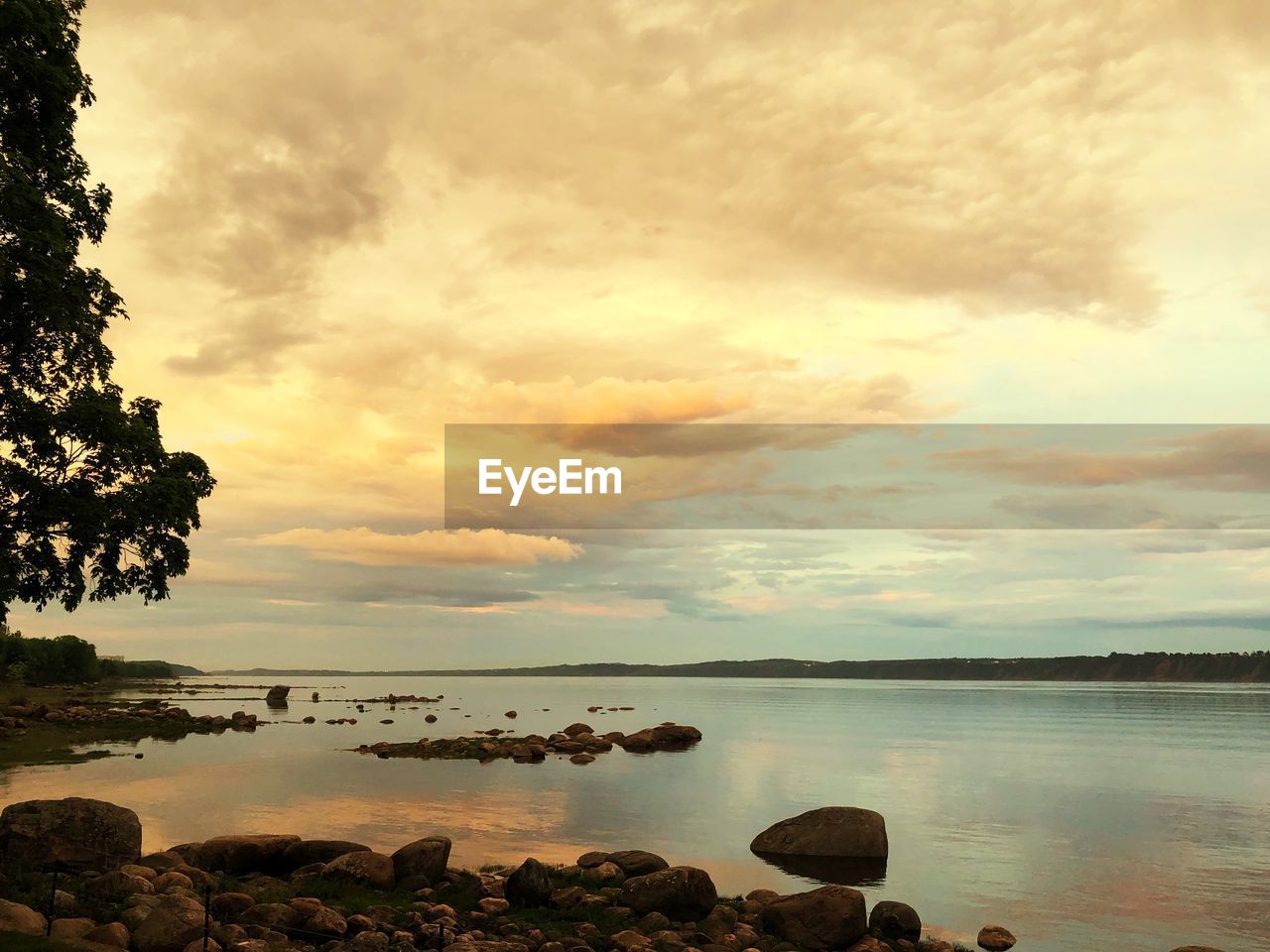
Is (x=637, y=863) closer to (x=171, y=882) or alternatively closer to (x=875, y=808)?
(x=171, y=882)

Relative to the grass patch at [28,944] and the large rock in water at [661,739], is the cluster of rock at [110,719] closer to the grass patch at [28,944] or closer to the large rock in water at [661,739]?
the large rock in water at [661,739]

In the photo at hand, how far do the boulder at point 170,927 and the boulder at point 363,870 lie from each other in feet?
19.8

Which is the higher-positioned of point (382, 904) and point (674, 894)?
point (382, 904)

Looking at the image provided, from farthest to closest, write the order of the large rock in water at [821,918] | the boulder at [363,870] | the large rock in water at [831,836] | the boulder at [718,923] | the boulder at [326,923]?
1. the large rock in water at [831,836]
2. the boulder at [363,870]
3. the large rock in water at [821,918]
4. the boulder at [718,923]
5. the boulder at [326,923]

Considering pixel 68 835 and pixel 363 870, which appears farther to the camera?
pixel 363 870

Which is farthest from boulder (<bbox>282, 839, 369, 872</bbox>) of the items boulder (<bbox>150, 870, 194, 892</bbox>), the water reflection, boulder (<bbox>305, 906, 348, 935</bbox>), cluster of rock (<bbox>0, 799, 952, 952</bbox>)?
the water reflection

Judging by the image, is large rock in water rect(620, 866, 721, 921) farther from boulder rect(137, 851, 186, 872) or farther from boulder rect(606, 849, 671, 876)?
boulder rect(137, 851, 186, 872)

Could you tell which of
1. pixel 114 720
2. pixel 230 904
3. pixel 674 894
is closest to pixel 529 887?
pixel 674 894

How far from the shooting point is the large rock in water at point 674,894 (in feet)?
73.3

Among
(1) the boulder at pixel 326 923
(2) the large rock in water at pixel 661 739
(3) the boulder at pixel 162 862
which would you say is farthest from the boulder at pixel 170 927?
(2) the large rock in water at pixel 661 739

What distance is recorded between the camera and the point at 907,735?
94.6 metres

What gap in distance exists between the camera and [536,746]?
70188mm

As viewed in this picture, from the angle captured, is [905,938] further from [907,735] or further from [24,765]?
[907,735]

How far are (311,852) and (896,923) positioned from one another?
1588 centimetres
